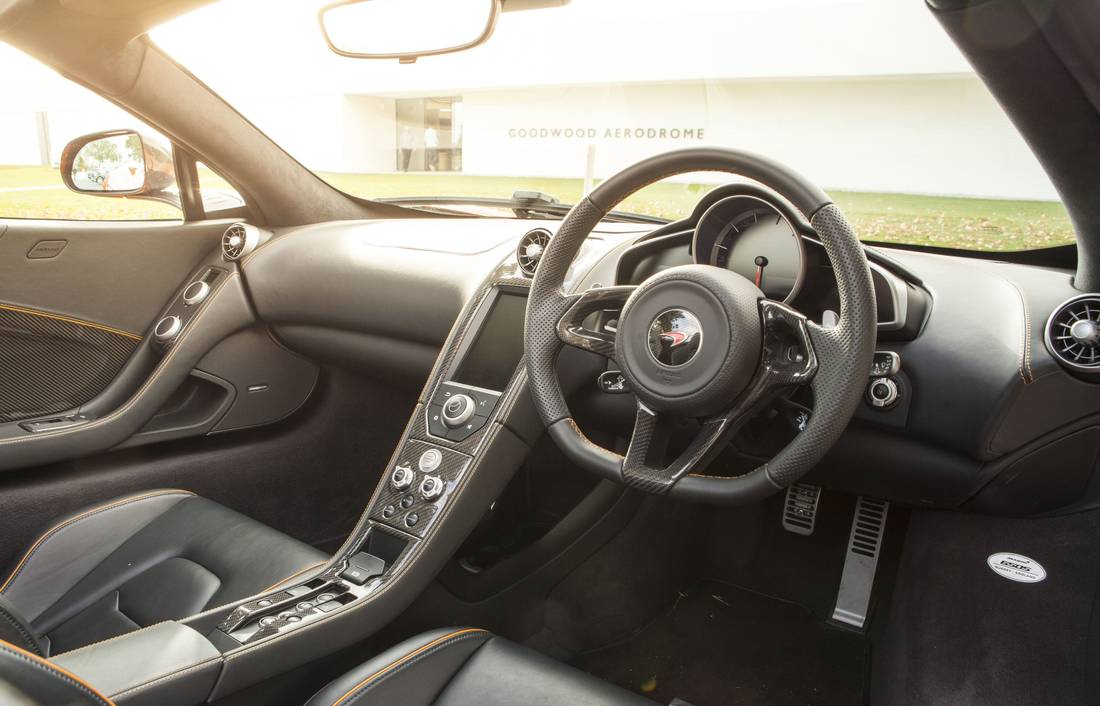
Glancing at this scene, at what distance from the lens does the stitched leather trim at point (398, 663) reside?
1204 mm

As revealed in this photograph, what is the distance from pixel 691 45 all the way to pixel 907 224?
603 centimetres

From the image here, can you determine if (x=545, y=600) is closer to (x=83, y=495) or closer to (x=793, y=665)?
(x=793, y=665)

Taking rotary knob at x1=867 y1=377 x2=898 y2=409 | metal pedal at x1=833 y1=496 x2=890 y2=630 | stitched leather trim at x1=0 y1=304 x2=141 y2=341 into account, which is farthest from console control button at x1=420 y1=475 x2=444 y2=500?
stitched leather trim at x1=0 y1=304 x2=141 y2=341

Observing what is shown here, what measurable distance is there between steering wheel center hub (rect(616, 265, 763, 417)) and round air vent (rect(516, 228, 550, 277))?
60cm

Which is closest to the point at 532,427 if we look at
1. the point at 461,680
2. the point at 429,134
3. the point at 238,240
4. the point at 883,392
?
the point at 461,680

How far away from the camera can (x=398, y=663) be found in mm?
1281

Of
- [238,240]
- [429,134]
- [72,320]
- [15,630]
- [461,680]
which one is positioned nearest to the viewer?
[15,630]

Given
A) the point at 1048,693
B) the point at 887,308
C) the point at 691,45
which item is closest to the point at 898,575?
the point at 1048,693

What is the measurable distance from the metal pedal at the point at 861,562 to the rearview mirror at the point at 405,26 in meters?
1.63

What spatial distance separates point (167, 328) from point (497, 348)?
4.13 feet

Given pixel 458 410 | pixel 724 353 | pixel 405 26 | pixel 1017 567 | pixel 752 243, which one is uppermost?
pixel 405 26

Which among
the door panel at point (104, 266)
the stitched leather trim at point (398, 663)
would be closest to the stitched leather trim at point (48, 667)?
the stitched leather trim at point (398, 663)

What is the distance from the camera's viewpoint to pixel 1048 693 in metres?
1.51

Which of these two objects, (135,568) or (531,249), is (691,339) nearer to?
(531,249)
